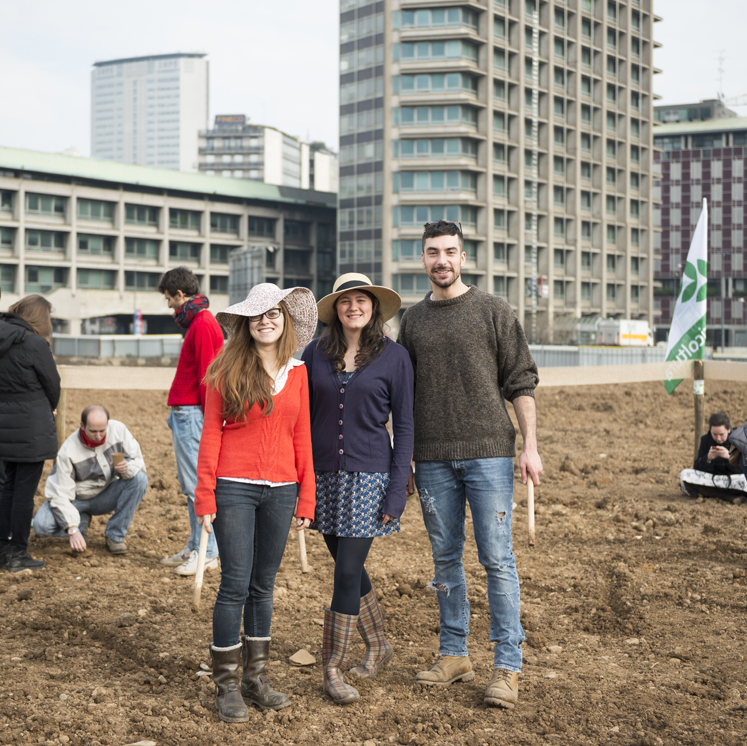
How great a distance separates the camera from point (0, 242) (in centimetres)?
6775

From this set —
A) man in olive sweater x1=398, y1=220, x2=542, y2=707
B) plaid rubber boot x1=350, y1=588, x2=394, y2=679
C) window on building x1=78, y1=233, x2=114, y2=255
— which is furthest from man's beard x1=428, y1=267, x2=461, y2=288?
window on building x1=78, y1=233, x2=114, y2=255

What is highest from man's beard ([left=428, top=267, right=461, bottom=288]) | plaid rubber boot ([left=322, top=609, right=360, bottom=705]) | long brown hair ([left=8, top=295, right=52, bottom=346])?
man's beard ([left=428, top=267, right=461, bottom=288])

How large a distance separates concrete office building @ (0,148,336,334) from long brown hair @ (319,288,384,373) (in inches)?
2418

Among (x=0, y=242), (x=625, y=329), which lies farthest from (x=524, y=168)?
(x=0, y=242)

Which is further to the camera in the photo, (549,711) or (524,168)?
(524,168)

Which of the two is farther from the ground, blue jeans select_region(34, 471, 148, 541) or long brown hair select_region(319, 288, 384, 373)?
long brown hair select_region(319, 288, 384, 373)

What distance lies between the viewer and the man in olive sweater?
4004mm

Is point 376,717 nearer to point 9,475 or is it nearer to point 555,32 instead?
point 9,475

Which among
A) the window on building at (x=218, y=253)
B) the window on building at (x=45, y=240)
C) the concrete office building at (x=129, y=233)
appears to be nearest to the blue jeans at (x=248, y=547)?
the concrete office building at (x=129, y=233)

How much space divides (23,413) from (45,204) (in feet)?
230

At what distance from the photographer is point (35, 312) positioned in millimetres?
6230

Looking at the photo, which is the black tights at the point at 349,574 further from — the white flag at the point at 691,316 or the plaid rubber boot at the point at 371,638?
the white flag at the point at 691,316

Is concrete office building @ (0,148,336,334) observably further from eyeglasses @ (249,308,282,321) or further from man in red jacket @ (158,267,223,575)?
eyeglasses @ (249,308,282,321)

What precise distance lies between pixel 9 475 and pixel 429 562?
129 inches
